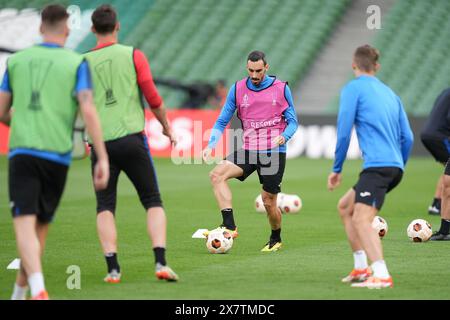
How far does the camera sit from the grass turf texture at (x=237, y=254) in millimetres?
9000

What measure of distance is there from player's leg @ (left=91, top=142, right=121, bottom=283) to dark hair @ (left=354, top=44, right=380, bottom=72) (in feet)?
8.16

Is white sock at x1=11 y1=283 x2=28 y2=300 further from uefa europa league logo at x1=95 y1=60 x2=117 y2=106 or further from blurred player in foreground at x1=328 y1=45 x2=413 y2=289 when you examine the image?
blurred player in foreground at x1=328 y1=45 x2=413 y2=289

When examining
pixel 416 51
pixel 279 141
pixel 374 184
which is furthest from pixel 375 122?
pixel 416 51

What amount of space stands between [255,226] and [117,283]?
19.1ft

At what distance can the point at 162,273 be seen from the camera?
9.38 metres

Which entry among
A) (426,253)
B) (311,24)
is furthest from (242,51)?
(426,253)

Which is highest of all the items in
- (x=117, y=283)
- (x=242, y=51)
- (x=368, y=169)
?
(x=368, y=169)

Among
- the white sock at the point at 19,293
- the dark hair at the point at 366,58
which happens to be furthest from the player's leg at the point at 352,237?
the white sock at the point at 19,293

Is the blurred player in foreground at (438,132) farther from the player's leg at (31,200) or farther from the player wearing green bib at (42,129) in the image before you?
the player's leg at (31,200)

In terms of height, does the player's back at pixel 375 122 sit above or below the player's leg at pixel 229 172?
above

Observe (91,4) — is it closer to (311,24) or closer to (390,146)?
(311,24)

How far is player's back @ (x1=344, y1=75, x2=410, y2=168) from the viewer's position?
360 inches

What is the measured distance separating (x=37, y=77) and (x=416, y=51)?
28.3 m

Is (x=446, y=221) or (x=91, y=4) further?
(x=91, y=4)
